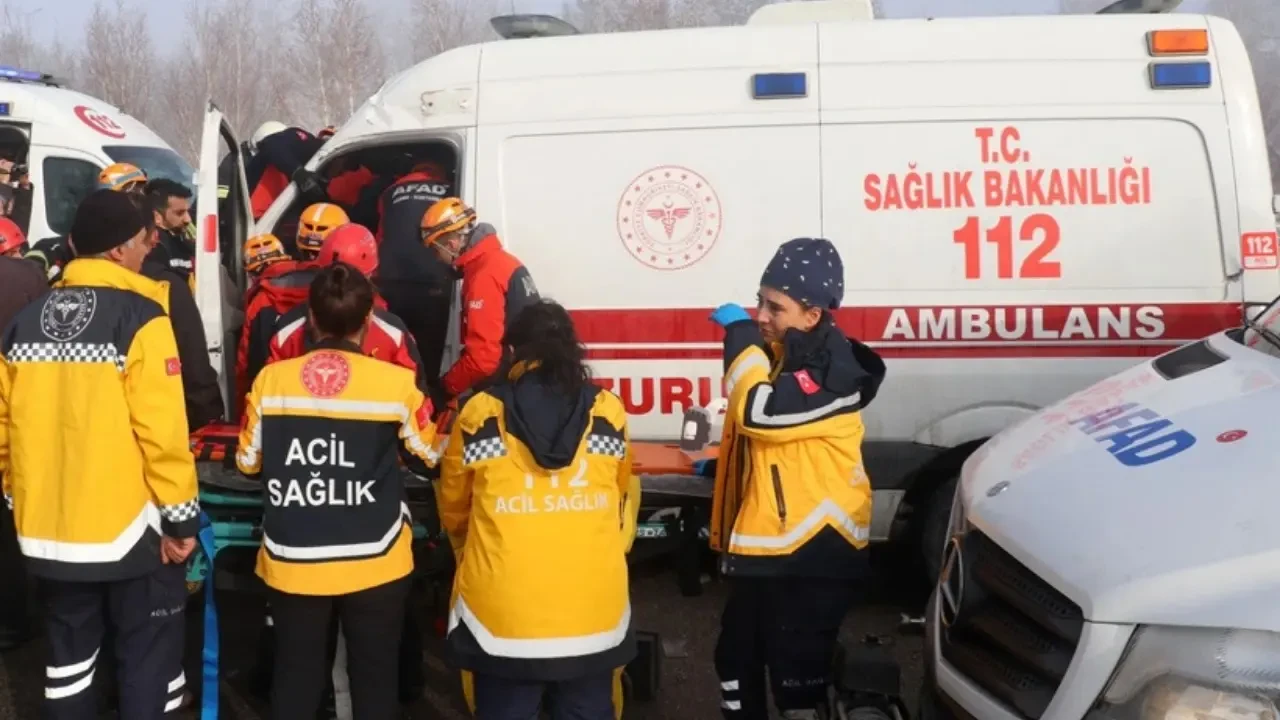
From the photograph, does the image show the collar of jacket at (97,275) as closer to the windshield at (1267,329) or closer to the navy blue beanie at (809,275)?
the navy blue beanie at (809,275)

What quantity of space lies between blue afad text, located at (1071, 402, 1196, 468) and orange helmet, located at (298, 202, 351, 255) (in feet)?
11.1

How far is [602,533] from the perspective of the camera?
2.82 meters

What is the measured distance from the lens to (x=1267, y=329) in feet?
10.0

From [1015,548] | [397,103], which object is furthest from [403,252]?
[1015,548]

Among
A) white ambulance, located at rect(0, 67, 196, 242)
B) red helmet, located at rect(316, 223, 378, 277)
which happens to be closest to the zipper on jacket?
red helmet, located at rect(316, 223, 378, 277)

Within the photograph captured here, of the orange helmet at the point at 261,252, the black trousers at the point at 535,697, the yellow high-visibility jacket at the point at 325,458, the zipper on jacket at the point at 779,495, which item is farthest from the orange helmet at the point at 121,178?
the zipper on jacket at the point at 779,495

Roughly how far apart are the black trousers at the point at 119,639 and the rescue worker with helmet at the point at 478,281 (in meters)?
1.51

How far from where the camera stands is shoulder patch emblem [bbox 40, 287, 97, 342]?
3199mm

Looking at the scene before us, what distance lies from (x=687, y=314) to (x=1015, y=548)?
238cm

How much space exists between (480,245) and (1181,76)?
9.44 feet

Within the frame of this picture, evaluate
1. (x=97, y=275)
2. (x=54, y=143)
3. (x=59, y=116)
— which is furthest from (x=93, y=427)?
(x=59, y=116)

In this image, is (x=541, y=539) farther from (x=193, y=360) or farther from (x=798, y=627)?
(x=193, y=360)

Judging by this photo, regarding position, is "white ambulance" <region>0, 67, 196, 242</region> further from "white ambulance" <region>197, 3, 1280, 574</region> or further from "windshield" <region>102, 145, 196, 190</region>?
"white ambulance" <region>197, 3, 1280, 574</region>

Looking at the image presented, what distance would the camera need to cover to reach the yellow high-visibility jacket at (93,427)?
10.5 ft
